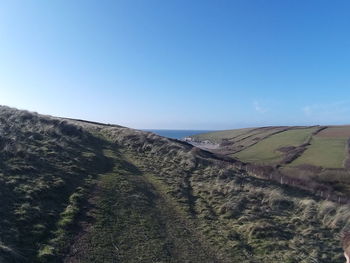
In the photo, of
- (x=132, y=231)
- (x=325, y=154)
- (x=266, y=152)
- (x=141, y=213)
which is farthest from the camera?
(x=266, y=152)

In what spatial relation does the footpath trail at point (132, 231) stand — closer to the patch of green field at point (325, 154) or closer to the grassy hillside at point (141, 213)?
the grassy hillside at point (141, 213)

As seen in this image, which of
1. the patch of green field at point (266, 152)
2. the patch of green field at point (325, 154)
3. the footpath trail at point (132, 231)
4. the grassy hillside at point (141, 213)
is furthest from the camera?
the patch of green field at point (266, 152)

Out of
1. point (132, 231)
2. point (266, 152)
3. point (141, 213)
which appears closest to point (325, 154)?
point (266, 152)

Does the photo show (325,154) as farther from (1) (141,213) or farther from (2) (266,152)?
(1) (141,213)

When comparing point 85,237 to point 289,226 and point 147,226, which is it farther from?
point 289,226

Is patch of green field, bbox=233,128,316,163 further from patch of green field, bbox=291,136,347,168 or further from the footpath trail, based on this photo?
the footpath trail

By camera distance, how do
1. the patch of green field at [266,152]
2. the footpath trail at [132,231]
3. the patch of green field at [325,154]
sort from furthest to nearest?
the patch of green field at [266,152], the patch of green field at [325,154], the footpath trail at [132,231]

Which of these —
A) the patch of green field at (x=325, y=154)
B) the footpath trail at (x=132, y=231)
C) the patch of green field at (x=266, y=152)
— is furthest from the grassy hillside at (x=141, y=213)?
the patch of green field at (x=266, y=152)
